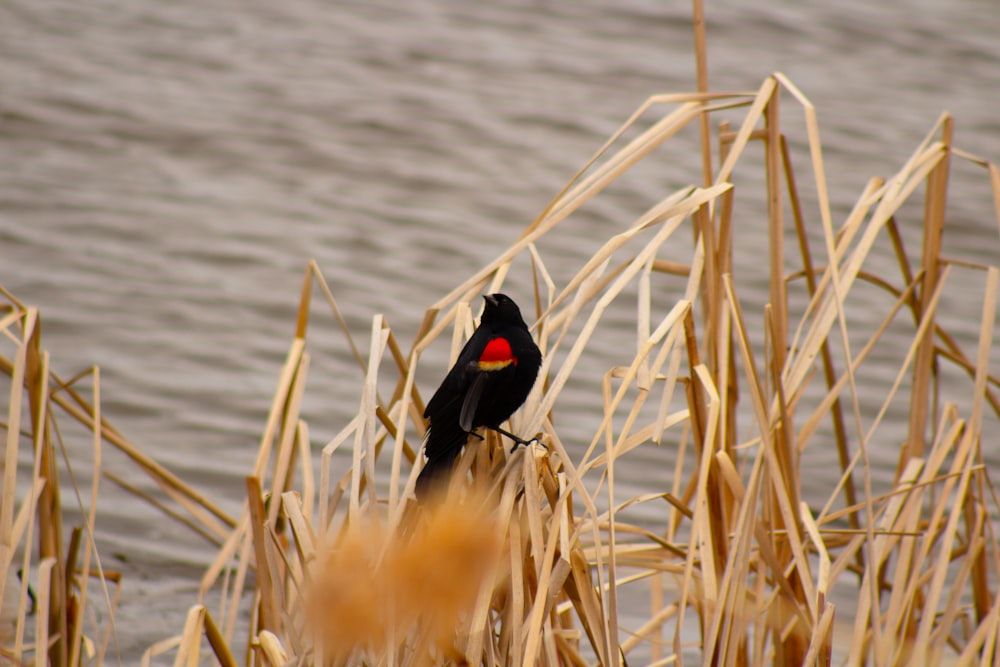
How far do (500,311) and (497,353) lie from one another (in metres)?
0.14

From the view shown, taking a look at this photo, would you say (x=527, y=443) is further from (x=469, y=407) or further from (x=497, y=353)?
(x=497, y=353)

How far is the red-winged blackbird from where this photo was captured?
206 centimetres

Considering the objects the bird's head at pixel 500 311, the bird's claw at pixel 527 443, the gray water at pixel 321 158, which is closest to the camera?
the bird's claw at pixel 527 443

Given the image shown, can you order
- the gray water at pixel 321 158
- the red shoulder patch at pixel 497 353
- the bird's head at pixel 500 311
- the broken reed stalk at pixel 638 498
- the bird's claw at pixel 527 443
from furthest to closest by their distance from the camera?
the gray water at pixel 321 158 → the bird's head at pixel 500 311 → the red shoulder patch at pixel 497 353 → the bird's claw at pixel 527 443 → the broken reed stalk at pixel 638 498

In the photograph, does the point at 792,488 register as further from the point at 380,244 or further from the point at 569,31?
the point at 569,31

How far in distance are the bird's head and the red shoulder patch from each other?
0.08 metres

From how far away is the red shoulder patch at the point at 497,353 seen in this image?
2.18 metres

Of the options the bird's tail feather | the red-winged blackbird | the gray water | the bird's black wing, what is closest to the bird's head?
the red-winged blackbird

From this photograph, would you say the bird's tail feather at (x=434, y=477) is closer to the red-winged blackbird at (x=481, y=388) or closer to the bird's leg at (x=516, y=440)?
the red-winged blackbird at (x=481, y=388)

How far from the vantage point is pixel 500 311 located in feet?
7.61

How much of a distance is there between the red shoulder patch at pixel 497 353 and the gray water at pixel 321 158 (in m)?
1.78

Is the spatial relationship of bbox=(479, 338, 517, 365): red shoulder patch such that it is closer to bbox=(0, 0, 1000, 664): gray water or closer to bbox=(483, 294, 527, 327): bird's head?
bbox=(483, 294, 527, 327): bird's head

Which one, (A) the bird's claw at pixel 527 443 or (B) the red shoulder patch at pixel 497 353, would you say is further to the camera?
(B) the red shoulder patch at pixel 497 353

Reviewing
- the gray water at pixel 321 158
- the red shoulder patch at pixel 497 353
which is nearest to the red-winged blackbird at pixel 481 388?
the red shoulder patch at pixel 497 353
